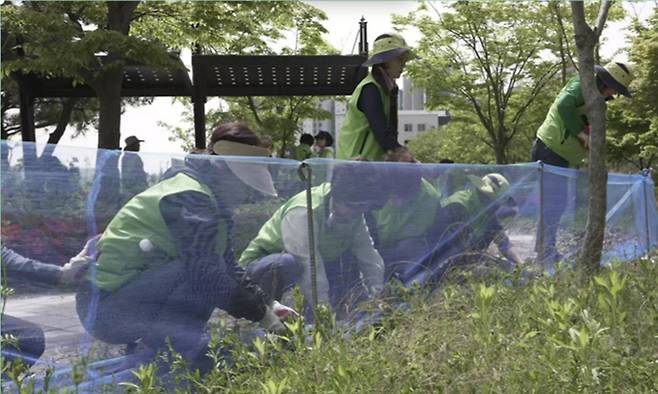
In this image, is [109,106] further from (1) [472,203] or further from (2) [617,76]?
(1) [472,203]

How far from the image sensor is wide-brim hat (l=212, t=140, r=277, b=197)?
3414mm

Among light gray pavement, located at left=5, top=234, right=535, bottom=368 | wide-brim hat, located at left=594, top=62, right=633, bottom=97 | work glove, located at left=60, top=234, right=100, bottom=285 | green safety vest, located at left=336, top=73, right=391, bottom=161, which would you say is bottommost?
light gray pavement, located at left=5, top=234, right=535, bottom=368

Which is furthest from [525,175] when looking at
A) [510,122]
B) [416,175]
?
[510,122]

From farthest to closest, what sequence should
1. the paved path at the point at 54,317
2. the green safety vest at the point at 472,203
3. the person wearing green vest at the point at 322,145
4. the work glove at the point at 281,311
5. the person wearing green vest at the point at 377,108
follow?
the person wearing green vest at the point at 322,145 → the person wearing green vest at the point at 377,108 → the green safety vest at the point at 472,203 → the work glove at the point at 281,311 → the paved path at the point at 54,317

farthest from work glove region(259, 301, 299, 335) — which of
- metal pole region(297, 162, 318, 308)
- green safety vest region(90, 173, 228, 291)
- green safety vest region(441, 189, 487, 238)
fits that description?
green safety vest region(441, 189, 487, 238)

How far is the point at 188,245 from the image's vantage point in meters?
3.23

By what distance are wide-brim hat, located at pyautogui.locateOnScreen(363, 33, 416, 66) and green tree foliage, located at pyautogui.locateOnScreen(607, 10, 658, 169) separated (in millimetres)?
12370

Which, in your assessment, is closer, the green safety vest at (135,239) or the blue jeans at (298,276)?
the green safety vest at (135,239)

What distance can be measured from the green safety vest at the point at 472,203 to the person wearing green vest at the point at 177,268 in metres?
1.49

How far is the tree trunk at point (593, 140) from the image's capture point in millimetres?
4480

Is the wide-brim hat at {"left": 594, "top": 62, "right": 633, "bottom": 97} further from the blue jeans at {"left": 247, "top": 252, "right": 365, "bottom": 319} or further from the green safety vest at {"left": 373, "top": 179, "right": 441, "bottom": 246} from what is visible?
the blue jeans at {"left": 247, "top": 252, "right": 365, "bottom": 319}

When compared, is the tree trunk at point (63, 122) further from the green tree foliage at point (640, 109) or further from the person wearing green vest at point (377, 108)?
the person wearing green vest at point (377, 108)

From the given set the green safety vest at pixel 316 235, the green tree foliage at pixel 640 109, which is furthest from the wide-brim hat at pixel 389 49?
the green tree foliage at pixel 640 109

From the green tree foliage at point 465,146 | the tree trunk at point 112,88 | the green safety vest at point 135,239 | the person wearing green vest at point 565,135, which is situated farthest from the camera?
the green tree foliage at point 465,146
